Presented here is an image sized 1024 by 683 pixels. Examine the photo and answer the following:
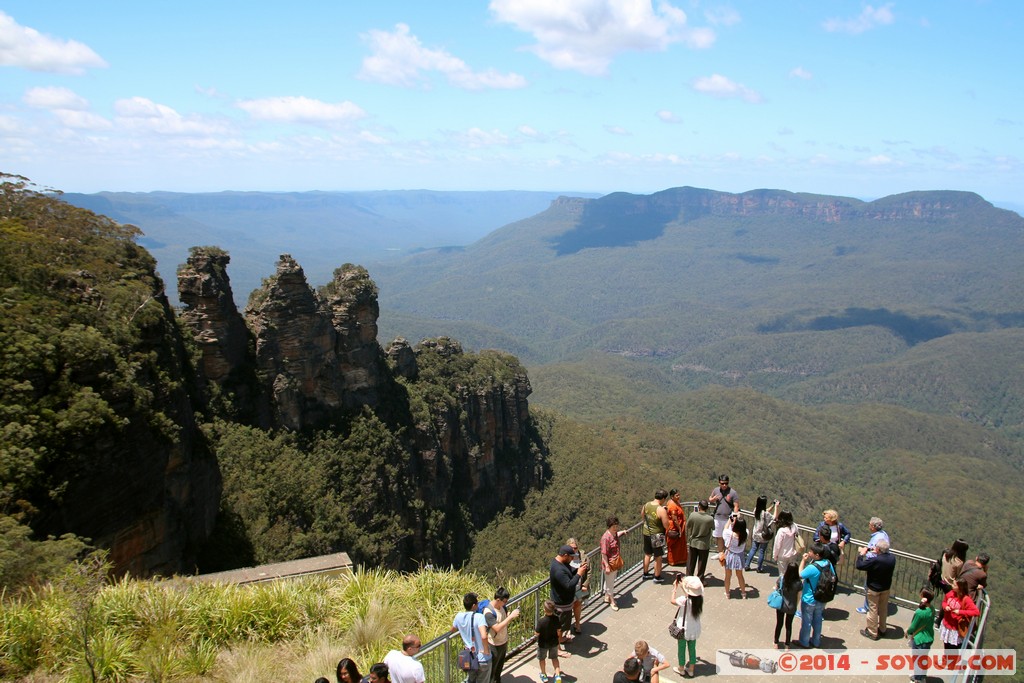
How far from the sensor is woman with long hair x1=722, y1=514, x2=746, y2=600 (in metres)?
13.1

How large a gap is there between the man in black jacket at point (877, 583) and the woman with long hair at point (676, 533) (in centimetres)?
338

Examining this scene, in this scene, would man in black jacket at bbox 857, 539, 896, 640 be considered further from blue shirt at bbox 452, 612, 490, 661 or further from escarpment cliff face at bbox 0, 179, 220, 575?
escarpment cliff face at bbox 0, 179, 220, 575

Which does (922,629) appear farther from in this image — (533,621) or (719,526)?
(533,621)

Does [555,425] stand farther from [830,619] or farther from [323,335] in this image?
[830,619]

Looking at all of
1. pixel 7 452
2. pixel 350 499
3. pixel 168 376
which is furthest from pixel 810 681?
pixel 350 499

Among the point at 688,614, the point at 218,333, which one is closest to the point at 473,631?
the point at 688,614

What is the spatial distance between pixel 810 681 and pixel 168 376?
21.0 m

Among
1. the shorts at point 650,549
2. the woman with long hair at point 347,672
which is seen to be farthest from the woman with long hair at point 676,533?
the woman with long hair at point 347,672

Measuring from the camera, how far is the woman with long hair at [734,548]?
13.1m

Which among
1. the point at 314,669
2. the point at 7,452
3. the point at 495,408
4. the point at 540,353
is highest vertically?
the point at 7,452

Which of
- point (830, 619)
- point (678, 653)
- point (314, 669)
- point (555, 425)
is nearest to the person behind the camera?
point (314, 669)

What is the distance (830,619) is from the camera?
506 inches

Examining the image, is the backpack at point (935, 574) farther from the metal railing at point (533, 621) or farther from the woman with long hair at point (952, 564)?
the metal railing at point (533, 621)

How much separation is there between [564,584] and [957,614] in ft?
19.9
